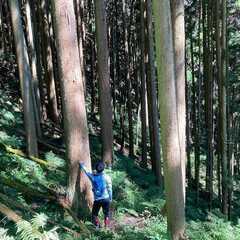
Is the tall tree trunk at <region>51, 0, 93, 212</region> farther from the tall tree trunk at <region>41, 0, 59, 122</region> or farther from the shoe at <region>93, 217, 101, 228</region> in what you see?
the tall tree trunk at <region>41, 0, 59, 122</region>

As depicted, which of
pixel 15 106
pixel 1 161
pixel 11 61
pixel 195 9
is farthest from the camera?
pixel 11 61

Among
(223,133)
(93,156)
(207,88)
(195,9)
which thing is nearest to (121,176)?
(93,156)

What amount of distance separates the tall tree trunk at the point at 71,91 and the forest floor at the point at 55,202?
37.3 inches

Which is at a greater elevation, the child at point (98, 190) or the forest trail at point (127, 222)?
the child at point (98, 190)

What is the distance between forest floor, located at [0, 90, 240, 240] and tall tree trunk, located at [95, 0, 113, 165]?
110 cm

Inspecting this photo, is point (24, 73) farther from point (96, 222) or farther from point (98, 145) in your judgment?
point (98, 145)

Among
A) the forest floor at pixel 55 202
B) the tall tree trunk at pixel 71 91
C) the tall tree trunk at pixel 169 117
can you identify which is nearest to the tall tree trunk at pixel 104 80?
the forest floor at pixel 55 202

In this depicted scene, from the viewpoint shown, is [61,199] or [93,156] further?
[93,156]

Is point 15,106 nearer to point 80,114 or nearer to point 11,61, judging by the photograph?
Result: point 11,61

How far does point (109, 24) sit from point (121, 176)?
44.4 ft

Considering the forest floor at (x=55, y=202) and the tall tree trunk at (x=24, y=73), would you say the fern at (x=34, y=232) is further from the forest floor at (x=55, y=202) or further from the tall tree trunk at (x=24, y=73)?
the tall tree trunk at (x=24, y=73)

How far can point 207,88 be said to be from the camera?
18.2 meters

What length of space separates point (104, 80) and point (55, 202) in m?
5.16

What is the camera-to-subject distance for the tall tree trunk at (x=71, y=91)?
8.50m
